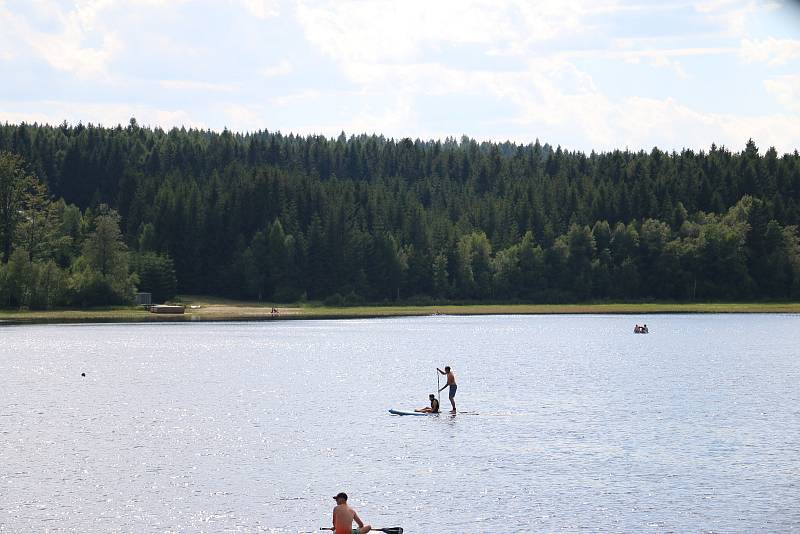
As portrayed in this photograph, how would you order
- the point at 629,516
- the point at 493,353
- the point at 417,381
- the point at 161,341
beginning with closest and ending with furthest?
1. the point at 629,516
2. the point at 417,381
3. the point at 493,353
4. the point at 161,341

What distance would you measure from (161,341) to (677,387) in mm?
85624

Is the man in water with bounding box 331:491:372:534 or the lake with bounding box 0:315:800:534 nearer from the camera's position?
the man in water with bounding box 331:491:372:534

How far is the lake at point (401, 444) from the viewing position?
46531 mm

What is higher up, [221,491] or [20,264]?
[20,264]

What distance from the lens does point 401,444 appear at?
64.1 metres

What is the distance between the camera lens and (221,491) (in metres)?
51.1

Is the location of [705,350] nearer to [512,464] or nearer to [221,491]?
[512,464]

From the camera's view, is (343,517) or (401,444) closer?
(343,517)

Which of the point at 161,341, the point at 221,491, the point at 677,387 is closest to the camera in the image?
the point at 221,491

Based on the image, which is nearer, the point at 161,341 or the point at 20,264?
the point at 161,341

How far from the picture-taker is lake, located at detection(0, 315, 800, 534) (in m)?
46.5

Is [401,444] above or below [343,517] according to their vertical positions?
below

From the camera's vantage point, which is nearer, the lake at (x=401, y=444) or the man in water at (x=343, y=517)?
the man in water at (x=343, y=517)

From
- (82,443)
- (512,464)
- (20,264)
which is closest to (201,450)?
(82,443)
